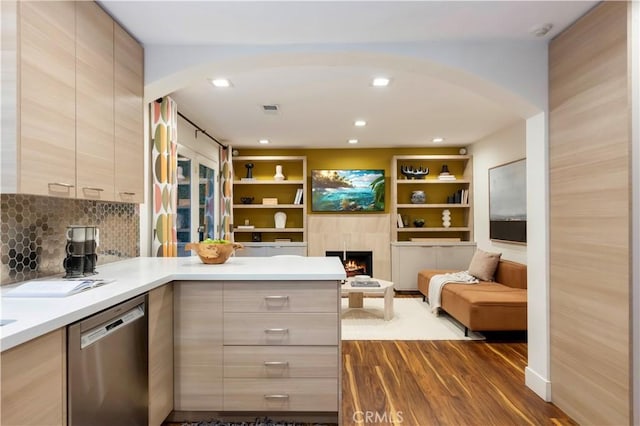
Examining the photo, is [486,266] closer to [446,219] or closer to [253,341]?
[446,219]

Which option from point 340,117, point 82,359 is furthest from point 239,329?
point 340,117

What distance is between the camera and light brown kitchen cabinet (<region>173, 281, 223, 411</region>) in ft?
6.60

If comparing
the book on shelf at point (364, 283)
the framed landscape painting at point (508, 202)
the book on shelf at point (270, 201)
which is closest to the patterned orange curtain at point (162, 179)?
the book on shelf at point (364, 283)

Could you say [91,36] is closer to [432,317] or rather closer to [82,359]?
[82,359]

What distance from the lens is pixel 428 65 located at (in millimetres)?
2451

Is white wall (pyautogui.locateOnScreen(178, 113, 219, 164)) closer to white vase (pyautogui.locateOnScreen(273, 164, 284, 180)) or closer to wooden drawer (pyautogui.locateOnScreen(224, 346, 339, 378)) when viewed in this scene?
white vase (pyautogui.locateOnScreen(273, 164, 284, 180))

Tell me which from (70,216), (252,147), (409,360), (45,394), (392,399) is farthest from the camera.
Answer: (252,147)

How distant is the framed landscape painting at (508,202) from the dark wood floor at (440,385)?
1615 millimetres

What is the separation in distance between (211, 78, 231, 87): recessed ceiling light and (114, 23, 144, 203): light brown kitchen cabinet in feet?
2.42

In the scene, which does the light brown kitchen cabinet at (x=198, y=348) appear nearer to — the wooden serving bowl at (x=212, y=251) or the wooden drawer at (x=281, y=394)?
the wooden drawer at (x=281, y=394)

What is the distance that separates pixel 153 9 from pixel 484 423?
3204mm

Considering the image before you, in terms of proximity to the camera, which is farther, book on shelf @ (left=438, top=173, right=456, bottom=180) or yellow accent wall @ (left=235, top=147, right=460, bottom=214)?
yellow accent wall @ (left=235, top=147, right=460, bottom=214)

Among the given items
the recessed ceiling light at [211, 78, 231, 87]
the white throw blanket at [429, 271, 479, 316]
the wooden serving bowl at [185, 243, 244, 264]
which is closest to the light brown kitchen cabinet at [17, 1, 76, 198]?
the wooden serving bowl at [185, 243, 244, 264]

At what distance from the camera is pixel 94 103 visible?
190cm
